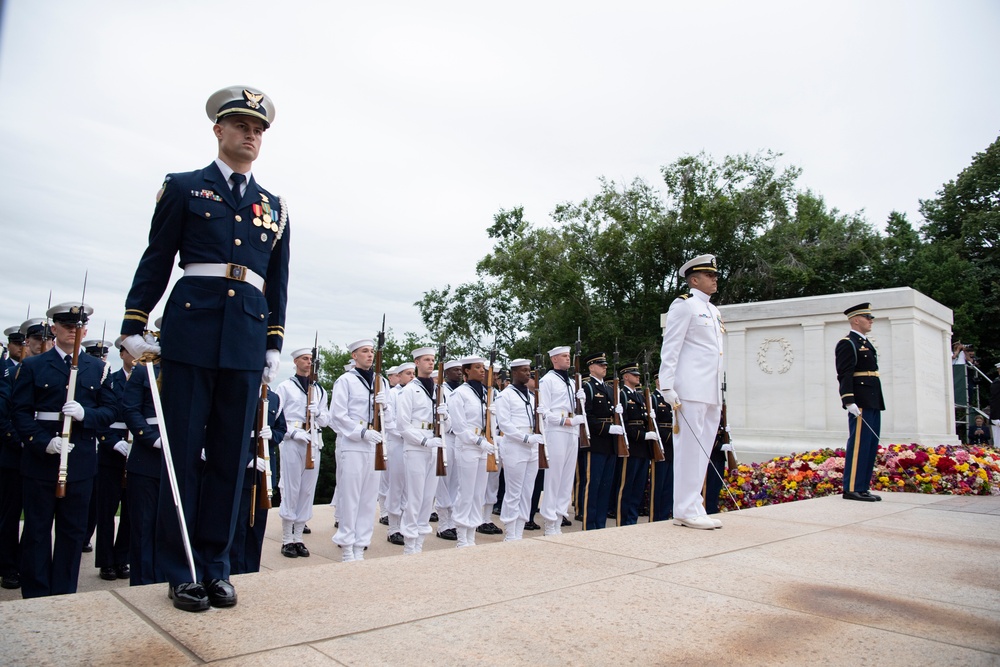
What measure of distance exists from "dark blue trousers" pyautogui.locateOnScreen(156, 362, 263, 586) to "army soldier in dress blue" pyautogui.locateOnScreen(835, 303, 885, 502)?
22.0 feet

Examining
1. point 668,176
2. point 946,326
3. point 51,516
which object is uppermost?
point 668,176

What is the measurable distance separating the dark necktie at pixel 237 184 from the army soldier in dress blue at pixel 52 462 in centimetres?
257

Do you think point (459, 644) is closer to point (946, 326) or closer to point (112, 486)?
point (112, 486)

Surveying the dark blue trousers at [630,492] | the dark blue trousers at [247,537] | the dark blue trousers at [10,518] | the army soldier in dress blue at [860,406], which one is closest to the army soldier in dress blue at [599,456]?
the dark blue trousers at [630,492]

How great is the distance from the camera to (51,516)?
5.15m

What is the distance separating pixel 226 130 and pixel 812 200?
121ft

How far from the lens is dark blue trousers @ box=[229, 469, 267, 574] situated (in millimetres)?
5713

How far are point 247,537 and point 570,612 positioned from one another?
4107 millimetres

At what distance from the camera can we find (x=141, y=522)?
5.62 m

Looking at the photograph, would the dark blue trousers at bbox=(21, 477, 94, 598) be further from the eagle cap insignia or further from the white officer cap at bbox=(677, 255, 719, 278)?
the white officer cap at bbox=(677, 255, 719, 278)

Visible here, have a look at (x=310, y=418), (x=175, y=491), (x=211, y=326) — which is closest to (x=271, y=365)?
(x=211, y=326)

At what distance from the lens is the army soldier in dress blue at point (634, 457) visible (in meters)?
9.90

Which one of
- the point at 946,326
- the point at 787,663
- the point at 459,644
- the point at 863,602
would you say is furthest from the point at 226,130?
the point at 946,326

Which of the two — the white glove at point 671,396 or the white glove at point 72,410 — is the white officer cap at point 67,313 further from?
the white glove at point 671,396
